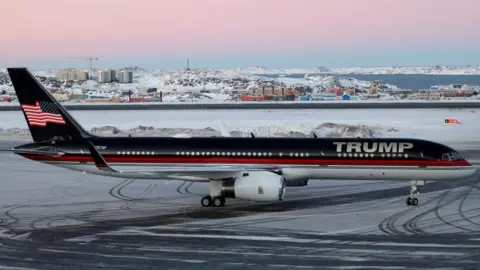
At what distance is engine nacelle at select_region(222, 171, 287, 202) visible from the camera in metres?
27.8

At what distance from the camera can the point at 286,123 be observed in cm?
6831

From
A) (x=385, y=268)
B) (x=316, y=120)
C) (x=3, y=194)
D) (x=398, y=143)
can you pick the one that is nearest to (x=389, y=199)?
(x=398, y=143)

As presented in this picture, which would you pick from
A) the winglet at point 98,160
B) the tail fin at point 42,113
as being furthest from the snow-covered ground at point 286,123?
the winglet at point 98,160

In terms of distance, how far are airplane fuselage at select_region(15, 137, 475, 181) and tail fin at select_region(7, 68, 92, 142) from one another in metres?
0.58

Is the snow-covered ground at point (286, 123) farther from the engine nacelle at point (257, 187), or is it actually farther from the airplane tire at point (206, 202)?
the engine nacelle at point (257, 187)

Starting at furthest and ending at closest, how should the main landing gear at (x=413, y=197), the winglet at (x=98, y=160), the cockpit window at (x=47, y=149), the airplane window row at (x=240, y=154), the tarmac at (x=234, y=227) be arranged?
1. the cockpit window at (x=47, y=149)
2. the airplane window row at (x=240, y=154)
3. the main landing gear at (x=413, y=197)
4. the winglet at (x=98, y=160)
5. the tarmac at (x=234, y=227)

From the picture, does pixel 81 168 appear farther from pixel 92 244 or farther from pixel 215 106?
pixel 215 106

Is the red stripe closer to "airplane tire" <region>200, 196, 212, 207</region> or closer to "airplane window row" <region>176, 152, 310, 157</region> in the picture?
"airplane window row" <region>176, 152, 310, 157</region>

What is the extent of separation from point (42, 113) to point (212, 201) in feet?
33.1

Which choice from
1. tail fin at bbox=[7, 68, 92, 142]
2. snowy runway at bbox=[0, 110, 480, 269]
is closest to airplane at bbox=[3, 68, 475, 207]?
tail fin at bbox=[7, 68, 92, 142]

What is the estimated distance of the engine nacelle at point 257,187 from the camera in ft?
91.2

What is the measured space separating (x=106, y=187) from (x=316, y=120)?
40705 millimetres

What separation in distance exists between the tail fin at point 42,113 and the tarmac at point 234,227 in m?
3.17

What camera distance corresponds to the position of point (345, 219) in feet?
88.7
